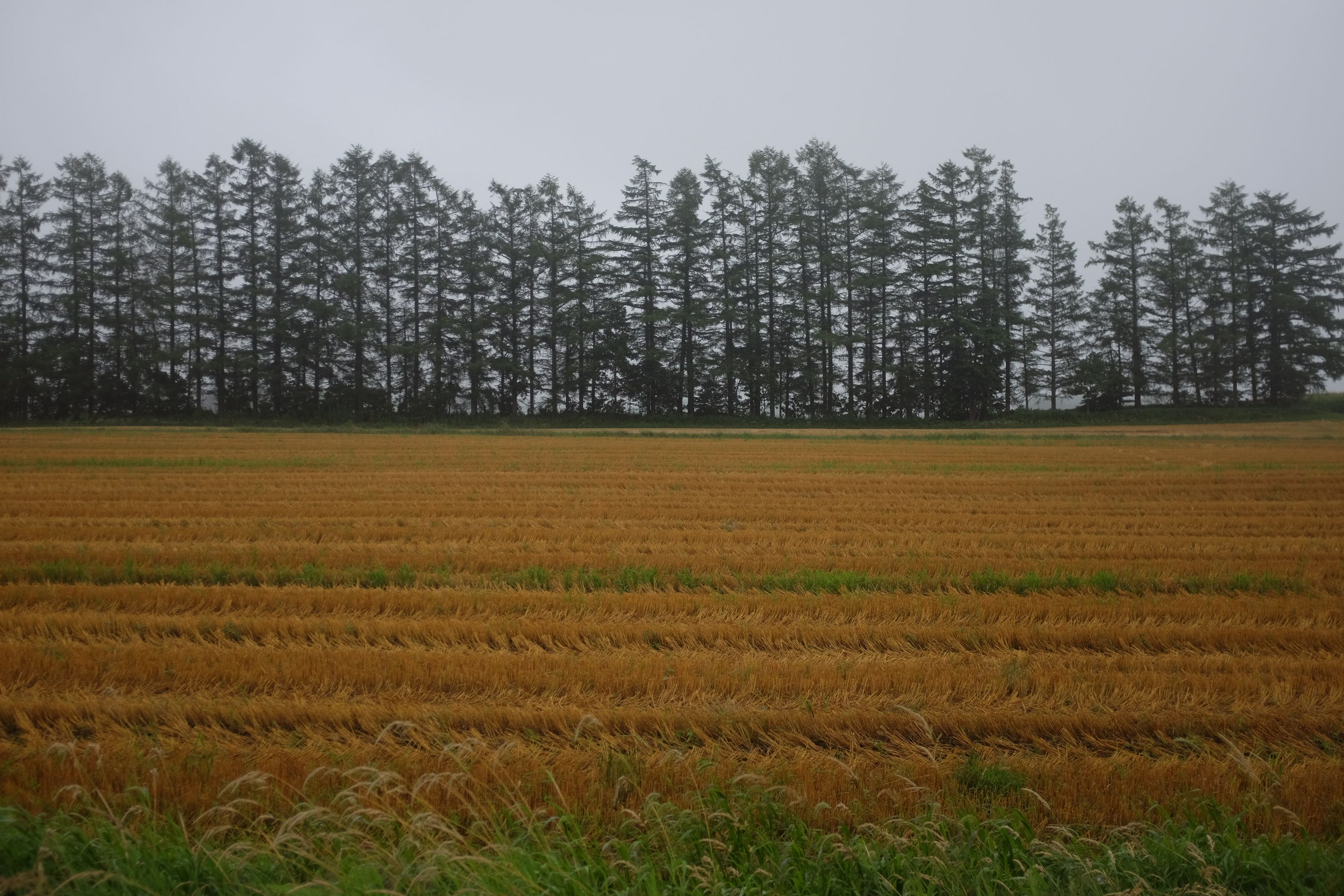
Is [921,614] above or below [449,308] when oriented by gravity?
below

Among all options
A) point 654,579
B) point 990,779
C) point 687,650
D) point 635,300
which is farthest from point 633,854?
point 635,300

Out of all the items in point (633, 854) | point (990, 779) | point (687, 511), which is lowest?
point (990, 779)

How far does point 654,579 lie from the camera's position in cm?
698

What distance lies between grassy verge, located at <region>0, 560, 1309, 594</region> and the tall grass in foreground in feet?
12.1

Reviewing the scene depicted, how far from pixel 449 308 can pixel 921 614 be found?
4448 centimetres

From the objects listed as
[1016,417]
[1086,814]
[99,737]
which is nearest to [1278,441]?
[1016,417]

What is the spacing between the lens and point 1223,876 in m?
2.55

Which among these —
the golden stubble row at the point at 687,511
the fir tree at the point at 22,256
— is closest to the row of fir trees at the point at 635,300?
the fir tree at the point at 22,256

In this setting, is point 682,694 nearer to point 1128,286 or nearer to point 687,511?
point 687,511

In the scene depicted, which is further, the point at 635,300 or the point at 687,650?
the point at 635,300

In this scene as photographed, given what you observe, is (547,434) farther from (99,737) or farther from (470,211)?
(99,737)

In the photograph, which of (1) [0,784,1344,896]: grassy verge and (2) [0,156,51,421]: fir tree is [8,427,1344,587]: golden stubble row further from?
(2) [0,156,51,421]: fir tree

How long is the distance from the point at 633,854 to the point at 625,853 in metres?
0.17

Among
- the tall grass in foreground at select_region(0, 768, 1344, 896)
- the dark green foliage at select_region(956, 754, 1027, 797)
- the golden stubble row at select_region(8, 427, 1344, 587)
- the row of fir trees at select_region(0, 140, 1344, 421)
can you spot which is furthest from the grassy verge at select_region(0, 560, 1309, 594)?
the row of fir trees at select_region(0, 140, 1344, 421)
